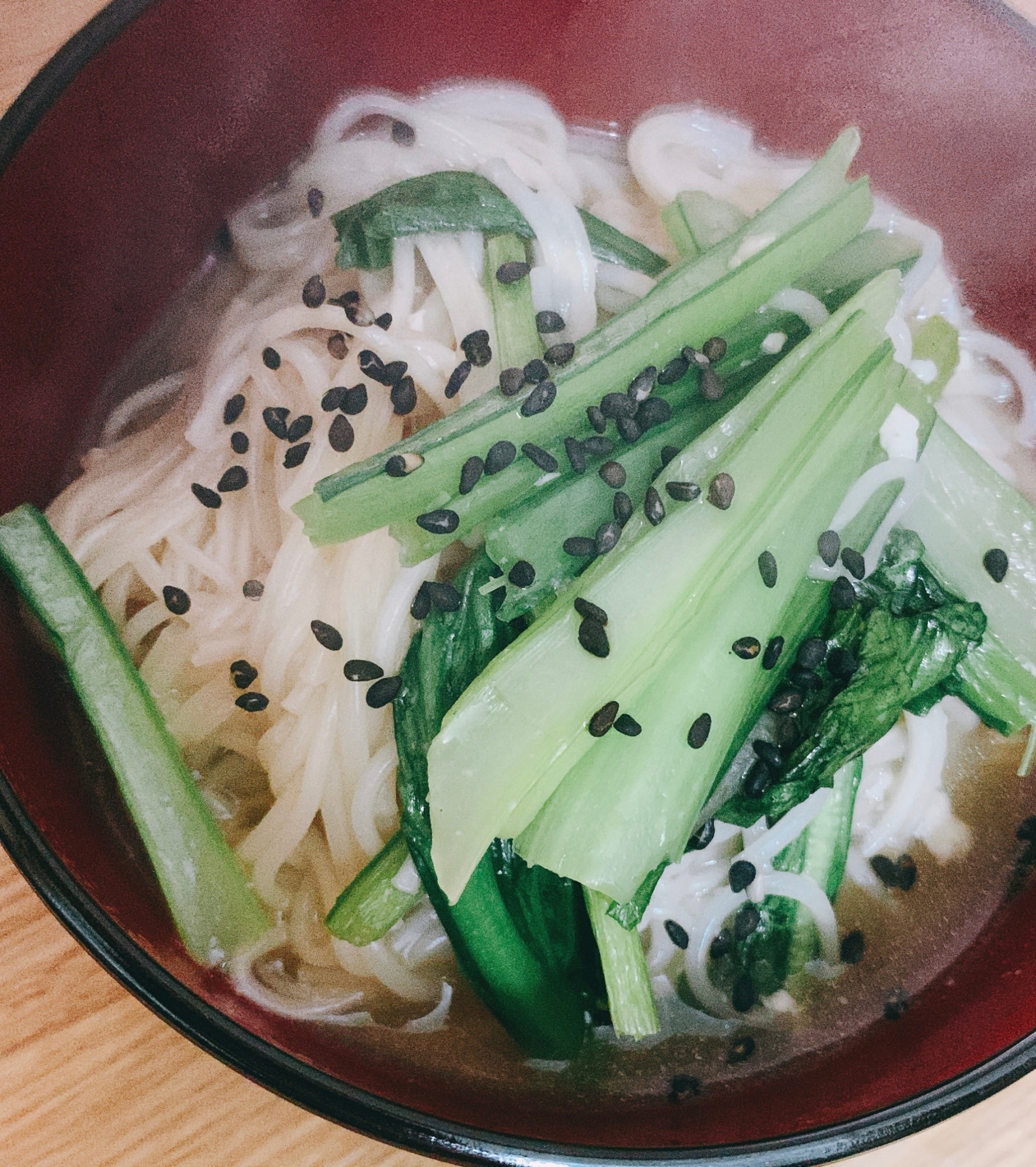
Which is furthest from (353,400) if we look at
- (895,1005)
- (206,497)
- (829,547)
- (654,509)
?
(895,1005)

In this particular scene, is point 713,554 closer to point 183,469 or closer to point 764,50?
point 183,469

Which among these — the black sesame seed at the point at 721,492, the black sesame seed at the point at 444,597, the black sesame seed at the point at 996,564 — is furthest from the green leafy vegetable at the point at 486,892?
the black sesame seed at the point at 996,564

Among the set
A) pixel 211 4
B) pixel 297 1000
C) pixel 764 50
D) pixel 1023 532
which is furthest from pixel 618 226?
pixel 297 1000

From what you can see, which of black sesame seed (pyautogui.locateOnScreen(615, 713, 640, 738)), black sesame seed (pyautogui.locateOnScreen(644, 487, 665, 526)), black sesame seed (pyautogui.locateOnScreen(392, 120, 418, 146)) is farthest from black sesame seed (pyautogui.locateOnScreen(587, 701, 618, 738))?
black sesame seed (pyautogui.locateOnScreen(392, 120, 418, 146))

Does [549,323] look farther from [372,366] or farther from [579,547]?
[579,547]

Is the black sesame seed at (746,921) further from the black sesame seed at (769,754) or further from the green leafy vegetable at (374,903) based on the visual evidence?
the green leafy vegetable at (374,903)

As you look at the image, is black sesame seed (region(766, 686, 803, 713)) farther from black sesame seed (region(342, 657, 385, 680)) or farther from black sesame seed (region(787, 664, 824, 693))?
black sesame seed (region(342, 657, 385, 680))
